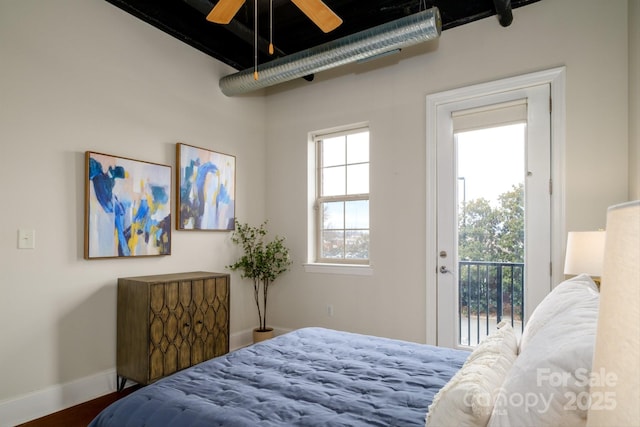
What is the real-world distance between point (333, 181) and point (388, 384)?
2.96 metres

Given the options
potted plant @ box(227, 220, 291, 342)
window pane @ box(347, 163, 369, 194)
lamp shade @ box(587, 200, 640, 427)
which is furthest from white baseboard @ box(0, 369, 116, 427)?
lamp shade @ box(587, 200, 640, 427)

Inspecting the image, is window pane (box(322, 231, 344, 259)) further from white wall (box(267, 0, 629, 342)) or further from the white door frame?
the white door frame

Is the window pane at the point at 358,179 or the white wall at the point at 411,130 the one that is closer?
the white wall at the point at 411,130

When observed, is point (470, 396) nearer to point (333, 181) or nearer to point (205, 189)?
point (205, 189)

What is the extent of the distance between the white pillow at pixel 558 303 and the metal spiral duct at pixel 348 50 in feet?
7.00

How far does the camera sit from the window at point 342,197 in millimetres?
4129

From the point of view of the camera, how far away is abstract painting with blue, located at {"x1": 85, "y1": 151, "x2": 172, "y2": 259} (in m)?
2.90

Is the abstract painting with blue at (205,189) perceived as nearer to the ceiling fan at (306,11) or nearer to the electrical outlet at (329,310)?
the electrical outlet at (329,310)

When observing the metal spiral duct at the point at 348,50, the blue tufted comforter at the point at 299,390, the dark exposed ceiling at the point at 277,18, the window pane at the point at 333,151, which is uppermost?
the dark exposed ceiling at the point at 277,18

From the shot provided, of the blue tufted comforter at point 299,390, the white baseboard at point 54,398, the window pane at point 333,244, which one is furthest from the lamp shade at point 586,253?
the white baseboard at point 54,398

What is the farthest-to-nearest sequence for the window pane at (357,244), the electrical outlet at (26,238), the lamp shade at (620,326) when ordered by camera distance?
the window pane at (357,244)
the electrical outlet at (26,238)
the lamp shade at (620,326)

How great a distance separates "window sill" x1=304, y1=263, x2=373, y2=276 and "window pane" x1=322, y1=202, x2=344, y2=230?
1.56 ft

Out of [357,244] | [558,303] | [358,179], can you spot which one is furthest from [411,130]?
[558,303]

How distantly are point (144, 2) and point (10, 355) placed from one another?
9.68ft
